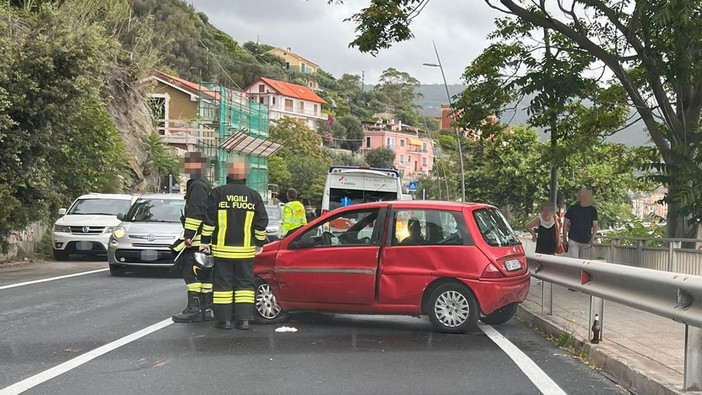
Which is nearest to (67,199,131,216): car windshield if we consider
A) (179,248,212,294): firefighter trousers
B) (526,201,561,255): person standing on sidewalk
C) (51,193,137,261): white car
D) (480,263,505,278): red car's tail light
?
(51,193,137,261): white car

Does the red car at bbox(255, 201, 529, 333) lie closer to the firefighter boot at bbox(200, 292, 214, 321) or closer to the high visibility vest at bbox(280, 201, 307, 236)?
the firefighter boot at bbox(200, 292, 214, 321)

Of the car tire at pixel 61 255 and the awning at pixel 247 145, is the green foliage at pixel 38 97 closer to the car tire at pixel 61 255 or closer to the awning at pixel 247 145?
the car tire at pixel 61 255

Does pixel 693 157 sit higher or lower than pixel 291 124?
lower

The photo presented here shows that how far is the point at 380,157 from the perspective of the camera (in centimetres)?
11731

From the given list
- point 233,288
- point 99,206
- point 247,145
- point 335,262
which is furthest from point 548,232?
point 247,145

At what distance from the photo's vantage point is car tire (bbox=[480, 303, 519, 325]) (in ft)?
32.0

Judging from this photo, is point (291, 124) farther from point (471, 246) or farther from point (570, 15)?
point (471, 246)

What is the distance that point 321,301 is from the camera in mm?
9430

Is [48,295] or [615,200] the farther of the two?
[615,200]

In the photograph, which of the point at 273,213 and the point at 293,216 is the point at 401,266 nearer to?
the point at 293,216

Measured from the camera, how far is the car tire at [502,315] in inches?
385

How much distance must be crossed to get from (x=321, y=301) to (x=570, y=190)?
39.7 meters

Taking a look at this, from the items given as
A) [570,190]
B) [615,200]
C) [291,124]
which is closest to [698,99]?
[570,190]

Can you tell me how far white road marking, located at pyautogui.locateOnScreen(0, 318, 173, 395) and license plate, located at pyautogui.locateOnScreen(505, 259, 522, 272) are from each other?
390 cm
